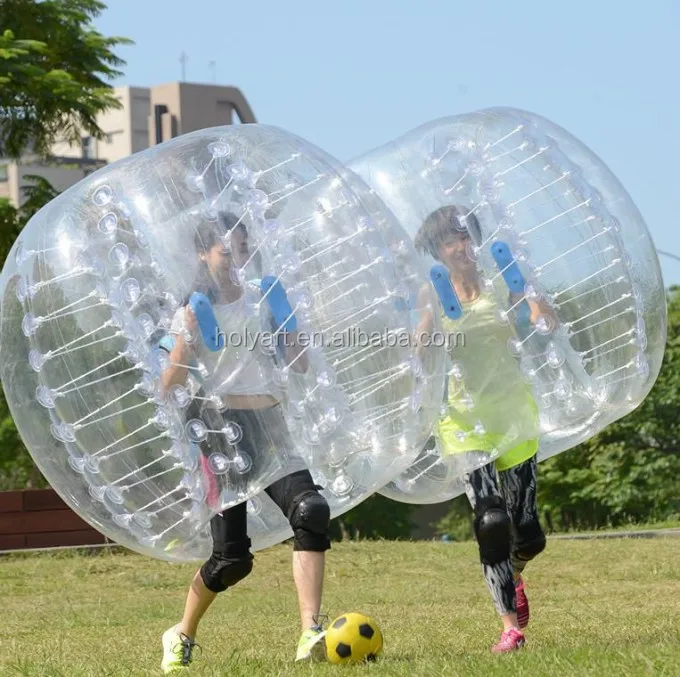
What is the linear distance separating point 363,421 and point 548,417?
1291 mm

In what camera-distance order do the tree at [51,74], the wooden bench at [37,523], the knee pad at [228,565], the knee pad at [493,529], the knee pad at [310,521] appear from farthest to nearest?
the tree at [51,74] → the wooden bench at [37,523] → the knee pad at [493,529] → the knee pad at [228,565] → the knee pad at [310,521]

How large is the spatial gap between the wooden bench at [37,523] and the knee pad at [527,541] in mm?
9462

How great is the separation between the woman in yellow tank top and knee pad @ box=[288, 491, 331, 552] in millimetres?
828

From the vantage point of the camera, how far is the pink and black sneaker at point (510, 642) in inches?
223

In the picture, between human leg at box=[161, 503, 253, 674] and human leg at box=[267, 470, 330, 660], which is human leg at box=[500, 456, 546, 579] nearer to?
human leg at box=[267, 470, 330, 660]

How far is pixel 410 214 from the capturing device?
625 cm

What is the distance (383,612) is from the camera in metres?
8.63

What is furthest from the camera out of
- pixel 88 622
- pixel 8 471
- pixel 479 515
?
pixel 8 471

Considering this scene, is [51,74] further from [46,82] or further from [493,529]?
[493,529]

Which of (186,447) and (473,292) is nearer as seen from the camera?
(186,447)

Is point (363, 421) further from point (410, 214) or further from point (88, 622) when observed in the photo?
point (88, 622)

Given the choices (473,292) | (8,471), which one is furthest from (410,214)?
(8,471)

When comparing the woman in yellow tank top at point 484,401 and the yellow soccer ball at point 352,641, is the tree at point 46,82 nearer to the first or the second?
the woman in yellow tank top at point 484,401

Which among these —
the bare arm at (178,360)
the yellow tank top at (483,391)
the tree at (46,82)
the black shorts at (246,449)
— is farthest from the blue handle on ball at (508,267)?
the tree at (46,82)
